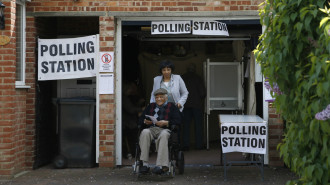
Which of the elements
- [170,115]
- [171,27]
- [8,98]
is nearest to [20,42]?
[8,98]

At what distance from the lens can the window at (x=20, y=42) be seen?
9.18 m

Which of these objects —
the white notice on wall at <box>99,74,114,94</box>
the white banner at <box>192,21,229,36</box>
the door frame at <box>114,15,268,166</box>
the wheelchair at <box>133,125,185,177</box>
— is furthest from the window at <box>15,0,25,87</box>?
the white banner at <box>192,21,229,36</box>

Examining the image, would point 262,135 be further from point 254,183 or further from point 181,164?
point 181,164

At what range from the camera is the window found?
30.1ft

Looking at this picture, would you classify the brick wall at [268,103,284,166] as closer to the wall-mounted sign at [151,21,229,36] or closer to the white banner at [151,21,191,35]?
the wall-mounted sign at [151,21,229,36]

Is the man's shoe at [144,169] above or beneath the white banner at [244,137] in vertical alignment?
beneath

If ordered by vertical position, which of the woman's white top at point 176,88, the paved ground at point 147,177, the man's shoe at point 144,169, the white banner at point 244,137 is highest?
the woman's white top at point 176,88

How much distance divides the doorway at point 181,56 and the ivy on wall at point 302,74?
5765 millimetres

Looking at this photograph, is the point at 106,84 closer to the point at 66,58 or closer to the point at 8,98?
the point at 66,58

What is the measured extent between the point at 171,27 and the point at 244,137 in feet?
7.77

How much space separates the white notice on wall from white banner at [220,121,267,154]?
2.16 meters

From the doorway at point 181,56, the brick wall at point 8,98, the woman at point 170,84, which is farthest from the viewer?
the doorway at point 181,56

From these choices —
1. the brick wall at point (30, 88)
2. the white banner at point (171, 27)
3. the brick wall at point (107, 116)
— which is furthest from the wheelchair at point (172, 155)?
the brick wall at point (30, 88)

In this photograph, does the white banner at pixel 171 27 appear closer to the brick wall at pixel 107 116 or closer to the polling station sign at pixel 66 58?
the brick wall at pixel 107 116
